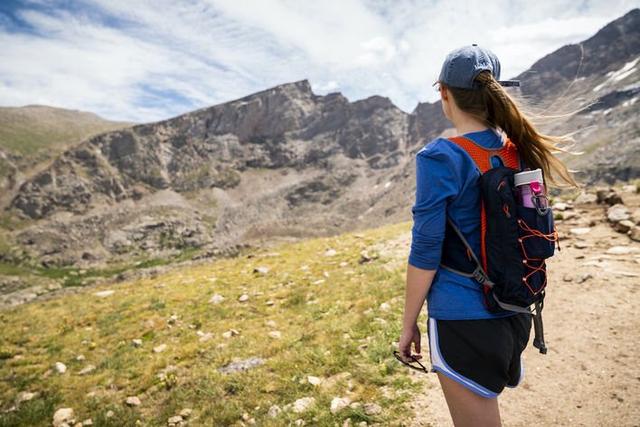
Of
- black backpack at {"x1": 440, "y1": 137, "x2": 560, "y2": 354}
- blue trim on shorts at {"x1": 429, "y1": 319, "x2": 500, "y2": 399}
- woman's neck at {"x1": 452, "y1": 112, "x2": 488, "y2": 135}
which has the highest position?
woman's neck at {"x1": 452, "y1": 112, "x2": 488, "y2": 135}

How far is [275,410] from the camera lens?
6.93 metres

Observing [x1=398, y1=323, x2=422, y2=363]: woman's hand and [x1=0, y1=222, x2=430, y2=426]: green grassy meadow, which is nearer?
[x1=398, y1=323, x2=422, y2=363]: woman's hand

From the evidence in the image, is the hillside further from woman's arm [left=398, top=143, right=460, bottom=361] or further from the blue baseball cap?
the blue baseball cap

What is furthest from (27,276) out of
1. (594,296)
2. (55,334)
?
(594,296)

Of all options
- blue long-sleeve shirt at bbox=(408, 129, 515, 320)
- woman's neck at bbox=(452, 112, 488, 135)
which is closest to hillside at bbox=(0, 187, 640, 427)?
blue long-sleeve shirt at bbox=(408, 129, 515, 320)

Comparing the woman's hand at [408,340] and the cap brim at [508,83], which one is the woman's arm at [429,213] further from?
the cap brim at [508,83]

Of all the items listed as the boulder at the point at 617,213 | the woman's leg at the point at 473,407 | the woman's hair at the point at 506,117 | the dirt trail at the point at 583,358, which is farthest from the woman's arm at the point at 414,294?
the boulder at the point at 617,213

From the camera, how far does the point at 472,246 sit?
310cm

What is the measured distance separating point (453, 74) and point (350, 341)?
7.05 metres

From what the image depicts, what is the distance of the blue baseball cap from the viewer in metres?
3.12

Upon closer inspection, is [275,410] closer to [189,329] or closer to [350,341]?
[350,341]

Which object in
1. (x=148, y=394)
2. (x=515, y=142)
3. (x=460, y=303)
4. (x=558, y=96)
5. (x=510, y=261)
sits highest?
(x=558, y=96)

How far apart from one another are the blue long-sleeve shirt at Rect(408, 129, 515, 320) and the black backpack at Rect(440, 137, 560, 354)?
2.4 inches

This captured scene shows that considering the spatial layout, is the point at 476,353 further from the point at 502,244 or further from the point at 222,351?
the point at 222,351
